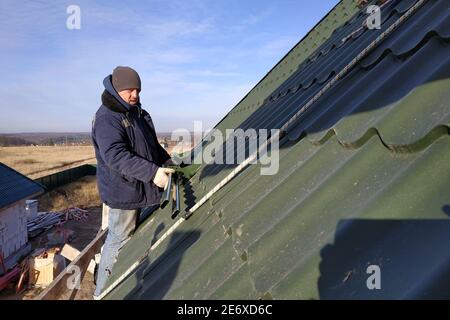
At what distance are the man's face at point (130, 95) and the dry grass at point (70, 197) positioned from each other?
28849 mm

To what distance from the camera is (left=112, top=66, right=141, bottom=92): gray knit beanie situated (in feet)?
12.3

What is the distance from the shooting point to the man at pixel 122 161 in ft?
11.0

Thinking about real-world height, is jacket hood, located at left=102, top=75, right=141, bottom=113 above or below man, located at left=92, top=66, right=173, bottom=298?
above

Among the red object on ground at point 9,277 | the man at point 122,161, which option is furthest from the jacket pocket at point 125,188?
the red object on ground at point 9,277

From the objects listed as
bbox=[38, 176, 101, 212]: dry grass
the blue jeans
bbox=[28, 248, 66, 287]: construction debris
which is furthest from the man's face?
bbox=[38, 176, 101, 212]: dry grass

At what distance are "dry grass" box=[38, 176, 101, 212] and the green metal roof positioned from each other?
3058 cm

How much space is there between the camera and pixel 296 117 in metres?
2.71

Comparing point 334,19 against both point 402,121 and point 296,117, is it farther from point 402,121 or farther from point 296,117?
point 402,121

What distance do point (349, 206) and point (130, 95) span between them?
114 inches

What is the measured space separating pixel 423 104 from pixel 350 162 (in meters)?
0.39

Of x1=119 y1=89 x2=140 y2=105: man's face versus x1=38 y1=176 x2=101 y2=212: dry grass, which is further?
x1=38 y1=176 x2=101 y2=212: dry grass

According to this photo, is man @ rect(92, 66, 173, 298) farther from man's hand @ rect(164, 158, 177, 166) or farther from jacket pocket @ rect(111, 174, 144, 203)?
man's hand @ rect(164, 158, 177, 166)
